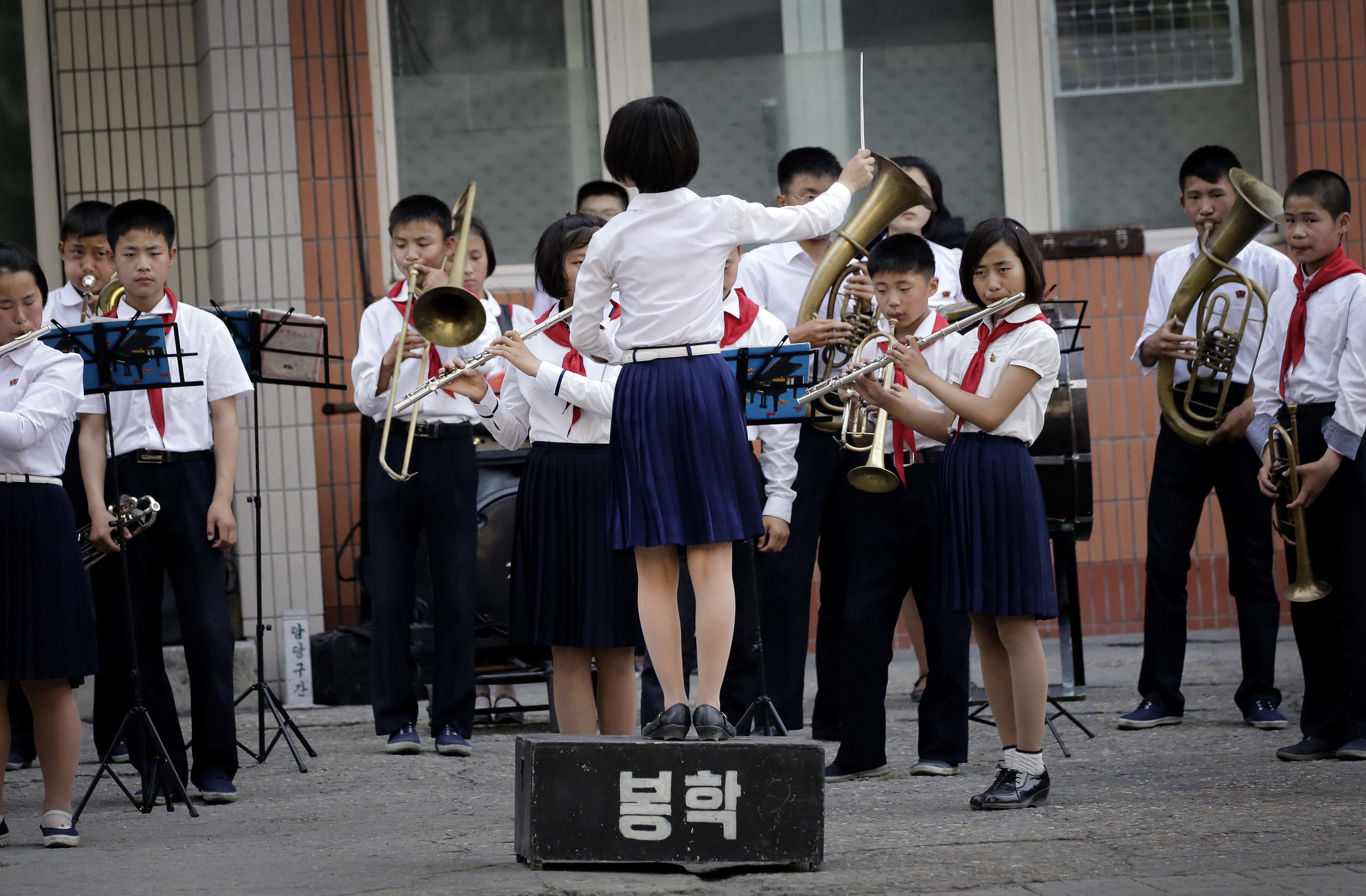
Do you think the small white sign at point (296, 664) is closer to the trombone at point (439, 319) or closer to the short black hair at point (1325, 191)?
the trombone at point (439, 319)

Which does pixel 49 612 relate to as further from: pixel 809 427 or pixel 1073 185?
pixel 1073 185

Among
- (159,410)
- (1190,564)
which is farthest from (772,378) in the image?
(1190,564)

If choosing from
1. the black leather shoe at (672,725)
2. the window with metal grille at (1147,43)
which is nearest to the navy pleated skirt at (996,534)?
the black leather shoe at (672,725)

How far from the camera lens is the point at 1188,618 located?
341 inches

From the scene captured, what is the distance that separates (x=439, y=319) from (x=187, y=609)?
1.52 meters

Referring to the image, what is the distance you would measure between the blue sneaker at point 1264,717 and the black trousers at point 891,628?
4.68 ft

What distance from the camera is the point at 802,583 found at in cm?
612

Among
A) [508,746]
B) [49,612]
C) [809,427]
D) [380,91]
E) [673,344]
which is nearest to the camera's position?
[673,344]

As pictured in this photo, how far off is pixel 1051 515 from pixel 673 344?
9.21 ft

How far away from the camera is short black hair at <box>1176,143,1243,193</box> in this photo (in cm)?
662

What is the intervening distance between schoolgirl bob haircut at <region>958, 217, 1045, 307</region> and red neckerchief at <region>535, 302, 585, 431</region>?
122cm

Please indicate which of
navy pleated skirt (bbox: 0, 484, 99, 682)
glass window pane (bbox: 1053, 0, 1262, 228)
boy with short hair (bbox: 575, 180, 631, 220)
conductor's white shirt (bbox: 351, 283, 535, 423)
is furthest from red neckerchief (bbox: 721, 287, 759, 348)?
glass window pane (bbox: 1053, 0, 1262, 228)

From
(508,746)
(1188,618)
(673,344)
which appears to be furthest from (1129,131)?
(673,344)

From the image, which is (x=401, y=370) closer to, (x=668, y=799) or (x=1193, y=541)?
(x=668, y=799)
